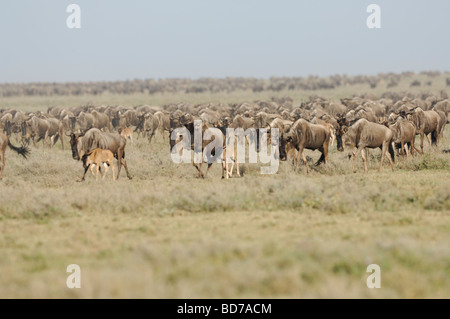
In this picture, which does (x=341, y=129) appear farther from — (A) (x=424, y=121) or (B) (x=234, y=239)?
(B) (x=234, y=239)

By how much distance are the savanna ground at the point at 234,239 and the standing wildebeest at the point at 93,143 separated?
1623 mm

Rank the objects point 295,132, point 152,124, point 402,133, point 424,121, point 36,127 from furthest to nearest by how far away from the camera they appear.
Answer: point 152,124 < point 36,127 < point 424,121 < point 402,133 < point 295,132

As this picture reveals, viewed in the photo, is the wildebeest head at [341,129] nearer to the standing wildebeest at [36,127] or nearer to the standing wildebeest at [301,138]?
the standing wildebeest at [301,138]

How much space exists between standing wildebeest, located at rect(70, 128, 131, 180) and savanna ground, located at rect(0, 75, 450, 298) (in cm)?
162

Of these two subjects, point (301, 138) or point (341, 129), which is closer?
point (301, 138)

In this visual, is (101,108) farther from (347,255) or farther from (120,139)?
(347,255)

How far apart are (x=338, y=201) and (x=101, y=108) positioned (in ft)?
110

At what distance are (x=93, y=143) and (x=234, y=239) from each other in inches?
374

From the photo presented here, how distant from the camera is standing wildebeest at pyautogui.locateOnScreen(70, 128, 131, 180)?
1762 cm

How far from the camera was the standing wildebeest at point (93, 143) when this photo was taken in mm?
17625

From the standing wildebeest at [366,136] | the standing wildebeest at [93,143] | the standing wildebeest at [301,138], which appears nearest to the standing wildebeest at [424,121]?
the standing wildebeest at [366,136]

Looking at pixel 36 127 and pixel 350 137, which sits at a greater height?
pixel 350 137

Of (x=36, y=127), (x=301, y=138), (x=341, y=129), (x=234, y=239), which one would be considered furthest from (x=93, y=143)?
(x=36, y=127)

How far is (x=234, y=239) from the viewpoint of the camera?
9445 millimetres
